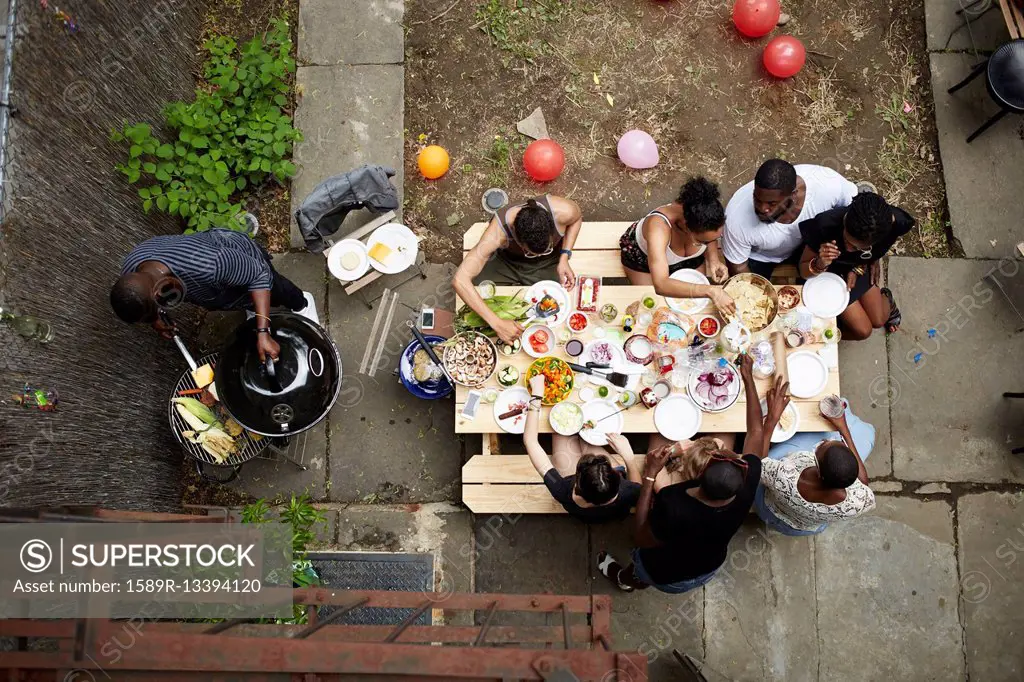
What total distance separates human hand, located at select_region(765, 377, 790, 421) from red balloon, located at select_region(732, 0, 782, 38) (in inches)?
135

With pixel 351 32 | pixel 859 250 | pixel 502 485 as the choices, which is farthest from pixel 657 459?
pixel 351 32

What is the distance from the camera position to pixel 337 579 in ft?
17.0

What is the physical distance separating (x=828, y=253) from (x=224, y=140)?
16.4ft

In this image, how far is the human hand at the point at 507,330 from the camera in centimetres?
474

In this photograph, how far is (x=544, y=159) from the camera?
5.70m

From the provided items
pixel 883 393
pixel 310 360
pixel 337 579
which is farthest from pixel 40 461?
pixel 883 393

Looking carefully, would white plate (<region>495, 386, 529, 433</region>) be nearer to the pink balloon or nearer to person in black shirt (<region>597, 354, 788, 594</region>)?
person in black shirt (<region>597, 354, 788, 594</region>)

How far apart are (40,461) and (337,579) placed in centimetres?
220

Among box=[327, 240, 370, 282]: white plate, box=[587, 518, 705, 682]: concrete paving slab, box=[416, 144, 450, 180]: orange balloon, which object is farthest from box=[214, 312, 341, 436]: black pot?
box=[587, 518, 705, 682]: concrete paving slab

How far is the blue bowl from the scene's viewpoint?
5180mm

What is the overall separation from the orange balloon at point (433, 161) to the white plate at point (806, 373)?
334 centimetres

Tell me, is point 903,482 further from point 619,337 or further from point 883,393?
point 619,337

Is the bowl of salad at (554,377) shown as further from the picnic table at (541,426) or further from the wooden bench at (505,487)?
the wooden bench at (505,487)

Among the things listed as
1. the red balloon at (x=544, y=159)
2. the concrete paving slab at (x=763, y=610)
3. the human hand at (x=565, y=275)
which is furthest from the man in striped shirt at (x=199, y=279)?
the concrete paving slab at (x=763, y=610)
